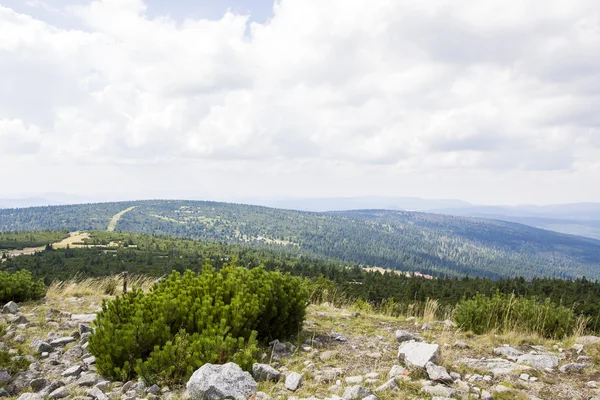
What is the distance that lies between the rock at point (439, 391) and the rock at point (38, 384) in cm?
629

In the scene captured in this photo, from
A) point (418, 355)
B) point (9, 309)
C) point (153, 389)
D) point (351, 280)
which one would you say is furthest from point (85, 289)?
point (351, 280)

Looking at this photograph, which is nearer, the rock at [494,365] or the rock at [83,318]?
the rock at [494,365]

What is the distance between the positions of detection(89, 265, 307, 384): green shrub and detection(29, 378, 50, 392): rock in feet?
2.65

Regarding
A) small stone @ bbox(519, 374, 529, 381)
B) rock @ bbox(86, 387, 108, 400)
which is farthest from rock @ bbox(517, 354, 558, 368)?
rock @ bbox(86, 387, 108, 400)

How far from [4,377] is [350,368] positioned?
6.20 meters

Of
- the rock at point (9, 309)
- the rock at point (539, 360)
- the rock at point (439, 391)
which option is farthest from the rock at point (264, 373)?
the rock at point (9, 309)

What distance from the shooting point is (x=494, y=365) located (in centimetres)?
716

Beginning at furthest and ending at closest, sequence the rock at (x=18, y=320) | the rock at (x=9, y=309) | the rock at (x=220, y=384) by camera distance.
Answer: the rock at (x=9, y=309) < the rock at (x=18, y=320) < the rock at (x=220, y=384)

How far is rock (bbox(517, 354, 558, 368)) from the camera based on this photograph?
286 inches

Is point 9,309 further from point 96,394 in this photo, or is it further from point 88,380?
point 96,394

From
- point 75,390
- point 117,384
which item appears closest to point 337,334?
point 117,384

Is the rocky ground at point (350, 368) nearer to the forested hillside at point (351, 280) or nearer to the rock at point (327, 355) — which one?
the rock at point (327, 355)

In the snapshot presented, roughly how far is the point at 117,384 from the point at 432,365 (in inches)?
211

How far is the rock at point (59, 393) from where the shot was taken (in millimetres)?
5875
